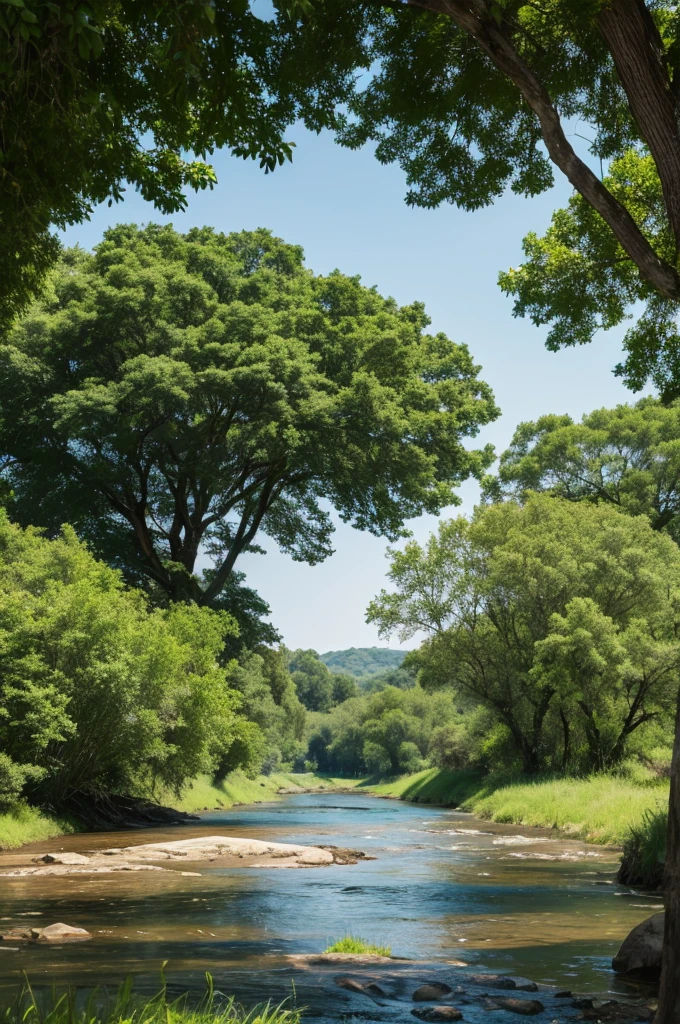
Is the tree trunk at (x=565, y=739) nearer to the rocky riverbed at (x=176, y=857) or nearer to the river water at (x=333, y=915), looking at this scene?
the river water at (x=333, y=915)

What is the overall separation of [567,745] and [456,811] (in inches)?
355

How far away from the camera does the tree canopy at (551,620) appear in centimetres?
3666

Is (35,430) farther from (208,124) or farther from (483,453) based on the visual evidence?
(208,124)

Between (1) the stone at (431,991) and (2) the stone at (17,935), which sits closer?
(1) the stone at (431,991)

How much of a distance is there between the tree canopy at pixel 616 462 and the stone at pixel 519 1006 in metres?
47.2

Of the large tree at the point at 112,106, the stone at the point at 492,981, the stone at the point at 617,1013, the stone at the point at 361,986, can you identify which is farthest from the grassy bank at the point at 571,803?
the large tree at the point at 112,106

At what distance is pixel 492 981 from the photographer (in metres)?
9.83

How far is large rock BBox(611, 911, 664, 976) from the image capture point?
10.5 metres

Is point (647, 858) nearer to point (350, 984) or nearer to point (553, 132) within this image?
point (350, 984)

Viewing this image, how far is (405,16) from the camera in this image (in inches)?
438

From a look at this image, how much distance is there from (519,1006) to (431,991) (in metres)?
0.93

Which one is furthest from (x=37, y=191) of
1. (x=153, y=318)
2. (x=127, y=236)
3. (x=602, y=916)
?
(x=127, y=236)

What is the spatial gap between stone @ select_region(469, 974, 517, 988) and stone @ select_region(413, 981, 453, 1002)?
45 centimetres

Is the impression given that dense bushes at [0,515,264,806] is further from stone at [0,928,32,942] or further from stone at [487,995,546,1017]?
stone at [487,995,546,1017]
